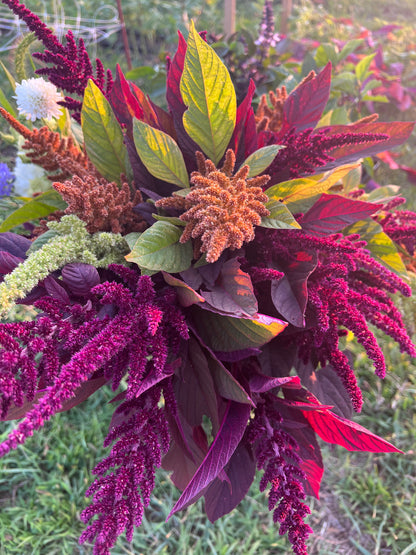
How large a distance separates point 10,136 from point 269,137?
57 cm

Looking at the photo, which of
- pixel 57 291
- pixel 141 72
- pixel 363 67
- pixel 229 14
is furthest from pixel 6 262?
pixel 229 14

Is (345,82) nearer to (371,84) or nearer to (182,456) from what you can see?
(371,84)

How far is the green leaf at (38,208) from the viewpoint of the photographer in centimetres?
67

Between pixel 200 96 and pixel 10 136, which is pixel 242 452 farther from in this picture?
pixel 10 136

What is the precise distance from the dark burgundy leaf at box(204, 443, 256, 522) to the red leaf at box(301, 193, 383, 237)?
0.34m

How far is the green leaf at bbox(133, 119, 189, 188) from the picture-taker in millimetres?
572

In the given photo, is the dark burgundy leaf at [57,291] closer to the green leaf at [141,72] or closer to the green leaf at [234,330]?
the green leaf at [234,330]

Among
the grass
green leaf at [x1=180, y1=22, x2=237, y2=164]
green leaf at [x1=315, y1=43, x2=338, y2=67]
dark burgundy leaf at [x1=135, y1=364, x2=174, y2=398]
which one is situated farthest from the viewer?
green leaf at [x1=315, y1=43, x2=338, y2=67]

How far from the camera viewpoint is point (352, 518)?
44.8 inches

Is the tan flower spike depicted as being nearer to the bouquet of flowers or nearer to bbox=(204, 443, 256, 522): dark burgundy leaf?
the bouquet of flowers

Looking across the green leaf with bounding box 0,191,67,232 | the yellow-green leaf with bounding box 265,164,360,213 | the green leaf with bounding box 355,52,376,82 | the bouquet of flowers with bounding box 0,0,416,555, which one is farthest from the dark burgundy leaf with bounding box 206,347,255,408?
the green leaf with bounding box 355,52,376,82

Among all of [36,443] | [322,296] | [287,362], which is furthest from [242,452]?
[36,443]

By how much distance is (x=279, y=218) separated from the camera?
1.78 ft

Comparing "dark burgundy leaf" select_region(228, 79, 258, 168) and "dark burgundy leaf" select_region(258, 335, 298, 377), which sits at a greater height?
"dark burgundy leaf" select_region(228, 79, 258, 168)
